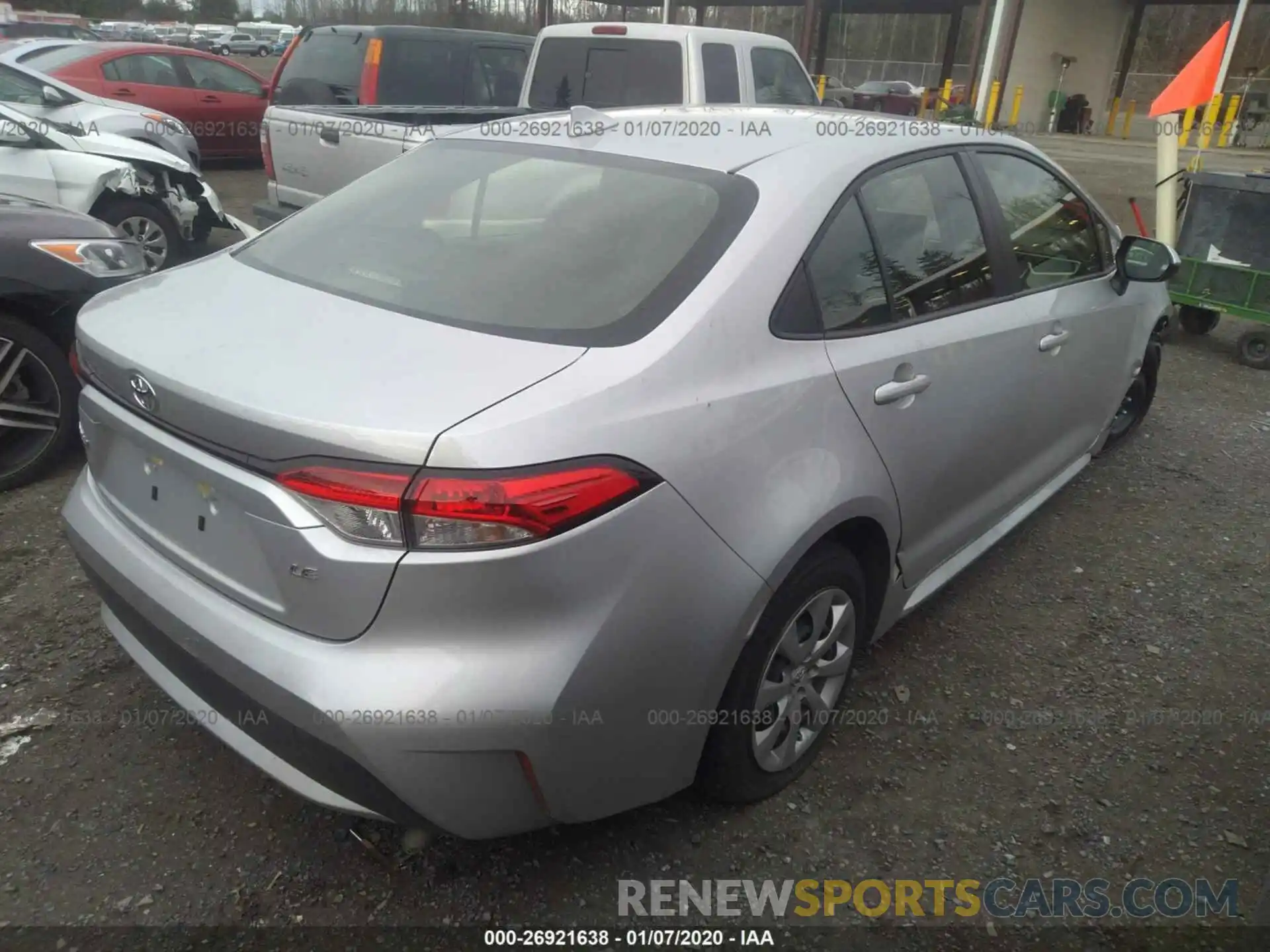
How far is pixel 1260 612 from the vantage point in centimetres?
354

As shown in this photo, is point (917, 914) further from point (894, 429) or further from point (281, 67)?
point (281, 67)

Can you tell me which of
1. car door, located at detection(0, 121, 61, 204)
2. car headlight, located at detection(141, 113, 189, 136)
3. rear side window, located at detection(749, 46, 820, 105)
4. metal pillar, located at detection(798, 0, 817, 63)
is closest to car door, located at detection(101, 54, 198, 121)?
car headlight, located at detection(141, 113, 189, 136)

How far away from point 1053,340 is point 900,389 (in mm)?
1188

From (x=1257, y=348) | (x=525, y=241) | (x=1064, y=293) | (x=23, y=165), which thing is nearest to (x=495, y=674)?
(x=525, y=241)

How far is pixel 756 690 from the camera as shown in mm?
2172

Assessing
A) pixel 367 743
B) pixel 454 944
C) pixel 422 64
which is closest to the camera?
pixel 367 743

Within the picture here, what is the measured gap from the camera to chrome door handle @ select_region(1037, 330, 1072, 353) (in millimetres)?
3209

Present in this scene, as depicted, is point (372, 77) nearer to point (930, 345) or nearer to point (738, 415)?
point (930, 345)

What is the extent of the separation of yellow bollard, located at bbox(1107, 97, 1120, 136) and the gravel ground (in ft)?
93.2

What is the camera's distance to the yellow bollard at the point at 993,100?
20219mm

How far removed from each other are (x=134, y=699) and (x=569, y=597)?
1.73 metres

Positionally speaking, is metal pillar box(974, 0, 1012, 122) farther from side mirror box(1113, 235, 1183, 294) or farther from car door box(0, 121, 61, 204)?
car door box(0, 121, 61, 204)

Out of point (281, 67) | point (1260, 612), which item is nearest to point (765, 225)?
point (1260, 612)

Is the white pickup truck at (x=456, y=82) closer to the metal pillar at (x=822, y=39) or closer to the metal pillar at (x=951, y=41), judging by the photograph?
the metal pillar at (x=822, y=39)
